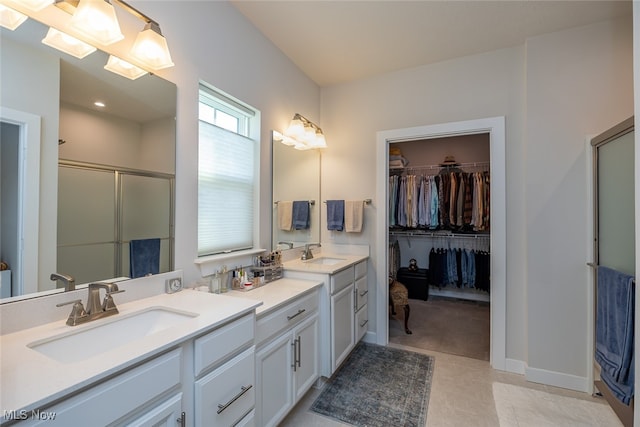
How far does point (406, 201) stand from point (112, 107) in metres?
3.40

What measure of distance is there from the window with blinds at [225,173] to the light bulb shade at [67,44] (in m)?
0.62

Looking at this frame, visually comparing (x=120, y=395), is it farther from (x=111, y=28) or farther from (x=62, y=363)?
(x=111, y=28)

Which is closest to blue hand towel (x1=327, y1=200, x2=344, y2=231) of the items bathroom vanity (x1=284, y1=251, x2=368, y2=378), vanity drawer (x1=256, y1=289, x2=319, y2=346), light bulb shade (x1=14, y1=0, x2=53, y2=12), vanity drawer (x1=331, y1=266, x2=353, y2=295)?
bathroom vanity (x1=284, y1=251, x2=368, y2=378)

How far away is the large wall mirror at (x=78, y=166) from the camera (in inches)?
40.2

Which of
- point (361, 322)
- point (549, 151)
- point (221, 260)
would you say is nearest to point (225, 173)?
point (221, 260)

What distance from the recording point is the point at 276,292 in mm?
1760

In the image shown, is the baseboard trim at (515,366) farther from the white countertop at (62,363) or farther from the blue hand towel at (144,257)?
the blue hand towel at (144,257)

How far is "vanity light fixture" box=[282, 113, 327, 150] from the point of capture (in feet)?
8.14

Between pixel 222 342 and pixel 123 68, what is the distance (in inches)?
53.4

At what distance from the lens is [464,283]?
4.00 m

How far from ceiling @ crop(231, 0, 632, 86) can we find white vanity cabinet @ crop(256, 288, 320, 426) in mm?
1966

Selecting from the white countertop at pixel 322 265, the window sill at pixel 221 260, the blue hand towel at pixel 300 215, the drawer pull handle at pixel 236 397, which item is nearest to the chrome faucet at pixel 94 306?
the window sill at pixel 221 260

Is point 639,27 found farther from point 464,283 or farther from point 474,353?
point 464,283

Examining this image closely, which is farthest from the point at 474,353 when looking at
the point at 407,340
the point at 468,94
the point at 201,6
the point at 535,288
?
the point at 201,6
